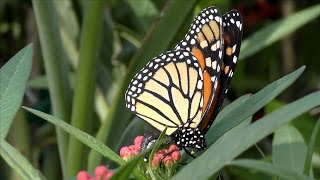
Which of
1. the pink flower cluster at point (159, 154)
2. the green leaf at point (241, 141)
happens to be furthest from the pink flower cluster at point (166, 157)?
the green leaf at point (241, 141)

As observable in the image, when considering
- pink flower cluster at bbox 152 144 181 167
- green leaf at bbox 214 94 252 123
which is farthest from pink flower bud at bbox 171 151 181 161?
green leaf at bbox 214 94 252 123

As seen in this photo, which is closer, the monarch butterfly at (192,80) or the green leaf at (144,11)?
the monarch butterfly at (192,80)

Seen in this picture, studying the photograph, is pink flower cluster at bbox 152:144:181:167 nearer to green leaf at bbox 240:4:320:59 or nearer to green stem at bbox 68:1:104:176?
green stem at bbox 68:1:104:176

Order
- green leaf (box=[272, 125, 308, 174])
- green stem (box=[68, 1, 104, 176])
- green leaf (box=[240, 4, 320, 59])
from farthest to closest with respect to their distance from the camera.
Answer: green leaf (box=[240, 4, 320, 59]) < green stem (box=[68, 1, 104, 176]) < green leaf (box=[272, 125, 308, 174])

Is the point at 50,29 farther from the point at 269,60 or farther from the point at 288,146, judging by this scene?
the point at 269,60

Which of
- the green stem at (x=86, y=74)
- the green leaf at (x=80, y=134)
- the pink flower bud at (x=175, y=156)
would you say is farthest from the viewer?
the green stem at (x=86, y=74)

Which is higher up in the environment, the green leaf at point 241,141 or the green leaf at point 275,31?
the green leaf at point 241,141

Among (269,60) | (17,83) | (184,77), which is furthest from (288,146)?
(269,60)

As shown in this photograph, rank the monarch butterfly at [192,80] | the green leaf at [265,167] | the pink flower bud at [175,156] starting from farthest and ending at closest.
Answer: the monarch butterfly at [192,80]
the pink flower bud at [175,156]
the green leaf at [265,167]

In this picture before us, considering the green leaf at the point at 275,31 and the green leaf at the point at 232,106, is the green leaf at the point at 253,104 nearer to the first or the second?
the green leaf at the point at 232,106
